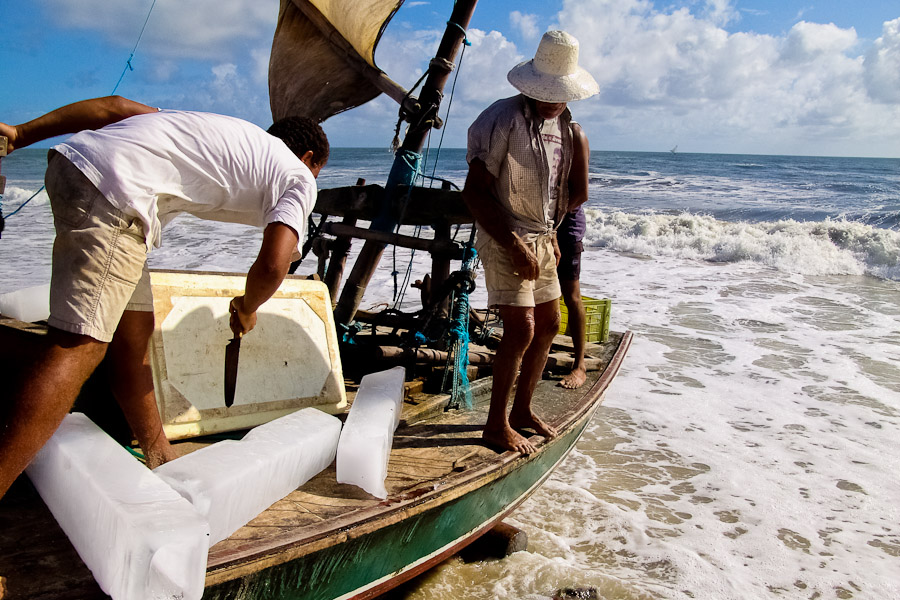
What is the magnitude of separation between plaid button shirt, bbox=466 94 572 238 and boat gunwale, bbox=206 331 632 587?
4.00ft

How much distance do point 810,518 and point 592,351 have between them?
2.03m

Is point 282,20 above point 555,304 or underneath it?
above

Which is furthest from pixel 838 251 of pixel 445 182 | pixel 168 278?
pixel 168 278

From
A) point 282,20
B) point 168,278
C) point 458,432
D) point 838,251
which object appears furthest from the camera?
point 838,251

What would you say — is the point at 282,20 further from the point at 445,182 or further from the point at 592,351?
the point at 592,351

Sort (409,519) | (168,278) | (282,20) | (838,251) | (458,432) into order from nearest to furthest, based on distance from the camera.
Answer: (409,519) < (168,278) < (458,432) < (282,20) < (838,251)

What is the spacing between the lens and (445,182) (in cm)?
484

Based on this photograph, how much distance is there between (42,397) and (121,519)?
0.55 m

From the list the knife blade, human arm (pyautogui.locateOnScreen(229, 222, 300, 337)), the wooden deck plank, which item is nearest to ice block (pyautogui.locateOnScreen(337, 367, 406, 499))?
the wooden deck plank

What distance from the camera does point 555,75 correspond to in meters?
3.29

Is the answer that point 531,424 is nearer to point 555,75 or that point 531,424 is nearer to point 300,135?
point 555,75

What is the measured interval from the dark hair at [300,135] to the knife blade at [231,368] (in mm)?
897

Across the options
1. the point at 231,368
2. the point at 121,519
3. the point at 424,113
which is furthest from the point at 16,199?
the point at 121,519

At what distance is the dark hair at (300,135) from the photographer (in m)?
2.91
